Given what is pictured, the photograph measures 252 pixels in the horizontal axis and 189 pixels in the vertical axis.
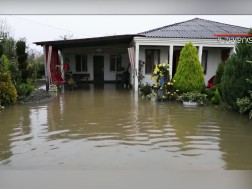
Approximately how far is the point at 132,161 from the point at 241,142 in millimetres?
2376

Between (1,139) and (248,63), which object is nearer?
(1,139)

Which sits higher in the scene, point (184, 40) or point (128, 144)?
point (184, 40)

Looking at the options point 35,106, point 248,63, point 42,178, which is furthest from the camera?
point 35,106

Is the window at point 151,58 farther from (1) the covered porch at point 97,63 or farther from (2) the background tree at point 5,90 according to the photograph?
(2) the background tree at point 5,90

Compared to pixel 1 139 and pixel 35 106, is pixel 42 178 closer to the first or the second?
pixel 1 139

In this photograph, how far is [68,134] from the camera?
223 inches

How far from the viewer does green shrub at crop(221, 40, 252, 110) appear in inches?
294

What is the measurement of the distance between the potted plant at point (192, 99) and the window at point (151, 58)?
5.82 meters

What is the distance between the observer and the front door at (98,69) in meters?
19.4

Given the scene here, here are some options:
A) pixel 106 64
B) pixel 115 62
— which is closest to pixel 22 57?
pixel 106 64

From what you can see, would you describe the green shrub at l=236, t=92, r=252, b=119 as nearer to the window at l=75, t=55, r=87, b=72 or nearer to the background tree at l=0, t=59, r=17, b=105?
the background tree at l=0, t=59, r=17, b=105

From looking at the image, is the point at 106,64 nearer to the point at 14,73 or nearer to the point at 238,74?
the point at 14,73

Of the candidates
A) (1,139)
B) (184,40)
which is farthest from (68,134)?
(184,40)

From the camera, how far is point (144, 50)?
14.8 meters
